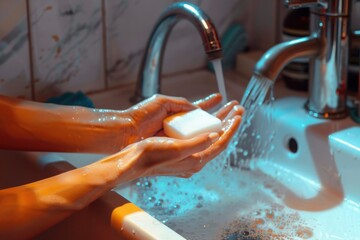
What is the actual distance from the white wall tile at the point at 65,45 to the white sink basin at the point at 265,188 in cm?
6

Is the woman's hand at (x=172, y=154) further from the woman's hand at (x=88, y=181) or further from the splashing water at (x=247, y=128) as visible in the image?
the splashing water at (x=247, y=128)

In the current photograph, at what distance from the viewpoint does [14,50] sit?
0.93 m

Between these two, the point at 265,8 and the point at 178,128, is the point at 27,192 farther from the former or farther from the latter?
the point at 265,8

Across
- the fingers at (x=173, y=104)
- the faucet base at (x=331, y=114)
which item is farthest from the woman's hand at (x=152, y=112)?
the faucet base at (x=331, y=114)

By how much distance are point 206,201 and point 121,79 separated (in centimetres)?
30

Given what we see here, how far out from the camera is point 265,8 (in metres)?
1.18

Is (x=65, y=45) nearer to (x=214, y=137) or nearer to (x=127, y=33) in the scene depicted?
(x=127, y=33)

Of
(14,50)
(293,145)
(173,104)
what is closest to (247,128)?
(293,145)

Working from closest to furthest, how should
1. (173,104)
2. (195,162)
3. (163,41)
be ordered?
(195,162) → (173,104) → (163,41)

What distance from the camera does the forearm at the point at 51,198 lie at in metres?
0.63

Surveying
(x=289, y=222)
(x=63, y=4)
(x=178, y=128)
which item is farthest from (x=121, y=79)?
(x=289, y=222)

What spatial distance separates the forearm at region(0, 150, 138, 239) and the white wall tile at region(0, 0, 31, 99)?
1.07 ft

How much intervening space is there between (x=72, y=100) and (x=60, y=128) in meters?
0.19

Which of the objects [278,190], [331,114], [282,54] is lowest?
[278,190]
